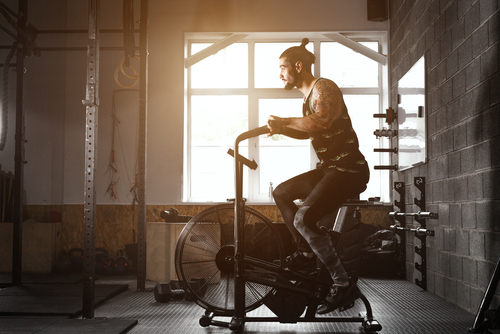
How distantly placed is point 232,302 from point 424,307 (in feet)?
4.87

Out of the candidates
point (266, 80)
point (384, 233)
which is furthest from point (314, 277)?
point (266, 80)

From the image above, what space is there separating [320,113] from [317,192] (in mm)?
419

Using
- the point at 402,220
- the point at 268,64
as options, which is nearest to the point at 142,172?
the point at 268,64

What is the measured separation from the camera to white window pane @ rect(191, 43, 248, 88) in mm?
5695

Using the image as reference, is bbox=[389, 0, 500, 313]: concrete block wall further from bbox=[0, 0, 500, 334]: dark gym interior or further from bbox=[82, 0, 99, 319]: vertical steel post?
bbox=[82, 0, 99, 319]: vertical steel post

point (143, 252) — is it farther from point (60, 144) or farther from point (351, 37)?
point (351, 37)

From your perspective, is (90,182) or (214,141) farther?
(214,141)

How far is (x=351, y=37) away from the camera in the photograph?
5.59 metres

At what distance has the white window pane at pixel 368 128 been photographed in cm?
553

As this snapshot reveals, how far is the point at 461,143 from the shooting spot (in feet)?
10.2

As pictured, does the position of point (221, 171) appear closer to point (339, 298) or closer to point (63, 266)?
point (63, 266)

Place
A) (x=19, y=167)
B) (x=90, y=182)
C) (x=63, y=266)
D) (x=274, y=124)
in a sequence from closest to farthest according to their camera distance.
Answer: (x=274, y=124) → (x=90, y=182) → (x=19, y=167) → (x=63, y=266)

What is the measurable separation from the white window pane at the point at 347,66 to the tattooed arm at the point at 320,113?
3.37 meters

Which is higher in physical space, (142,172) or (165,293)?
(142,172)
